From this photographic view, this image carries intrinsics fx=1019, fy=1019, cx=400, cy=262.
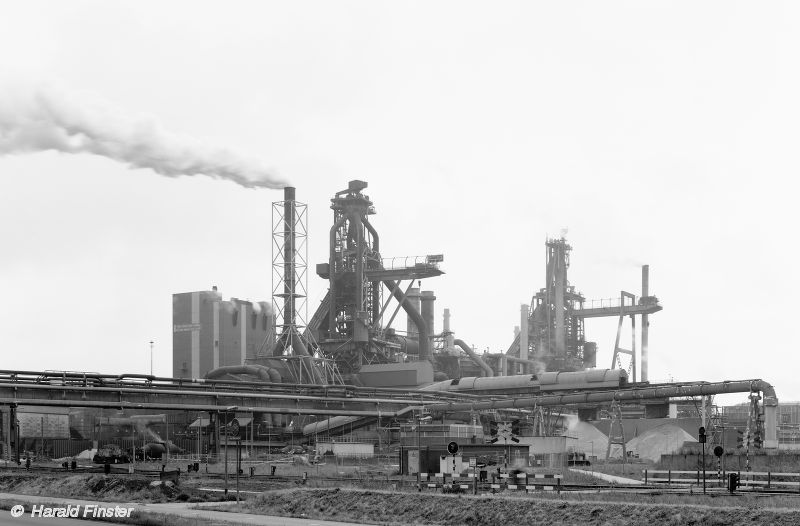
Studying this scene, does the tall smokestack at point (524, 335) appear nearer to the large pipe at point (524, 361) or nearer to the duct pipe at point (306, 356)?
the large pipe at point (524, 361)

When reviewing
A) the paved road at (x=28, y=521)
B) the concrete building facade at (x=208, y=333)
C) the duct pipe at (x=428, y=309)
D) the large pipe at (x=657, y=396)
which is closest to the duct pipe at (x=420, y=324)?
the duct pipe at (x=428, y=309)

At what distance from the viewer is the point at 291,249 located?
11969 centimetres

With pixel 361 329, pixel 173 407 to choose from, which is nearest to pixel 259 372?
pixel 361 329

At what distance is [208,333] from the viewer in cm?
14950

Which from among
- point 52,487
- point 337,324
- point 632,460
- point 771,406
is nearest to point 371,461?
point 632,460

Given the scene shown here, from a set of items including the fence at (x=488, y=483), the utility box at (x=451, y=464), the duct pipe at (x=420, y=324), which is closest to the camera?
the fence at (x=488, y=483)

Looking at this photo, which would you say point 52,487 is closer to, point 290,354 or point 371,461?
point 371,461

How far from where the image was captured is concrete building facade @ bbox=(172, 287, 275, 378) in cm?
14938

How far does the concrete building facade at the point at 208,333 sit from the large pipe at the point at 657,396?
6673 cm

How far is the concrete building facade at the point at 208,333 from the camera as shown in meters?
149

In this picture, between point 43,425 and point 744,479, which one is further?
point 43,425

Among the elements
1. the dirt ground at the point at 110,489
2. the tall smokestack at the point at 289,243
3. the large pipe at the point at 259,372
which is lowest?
the dirt ground at the point at 110,489

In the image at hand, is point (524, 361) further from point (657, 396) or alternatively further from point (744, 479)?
point (744, 479)

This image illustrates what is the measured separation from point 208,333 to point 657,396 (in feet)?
270
